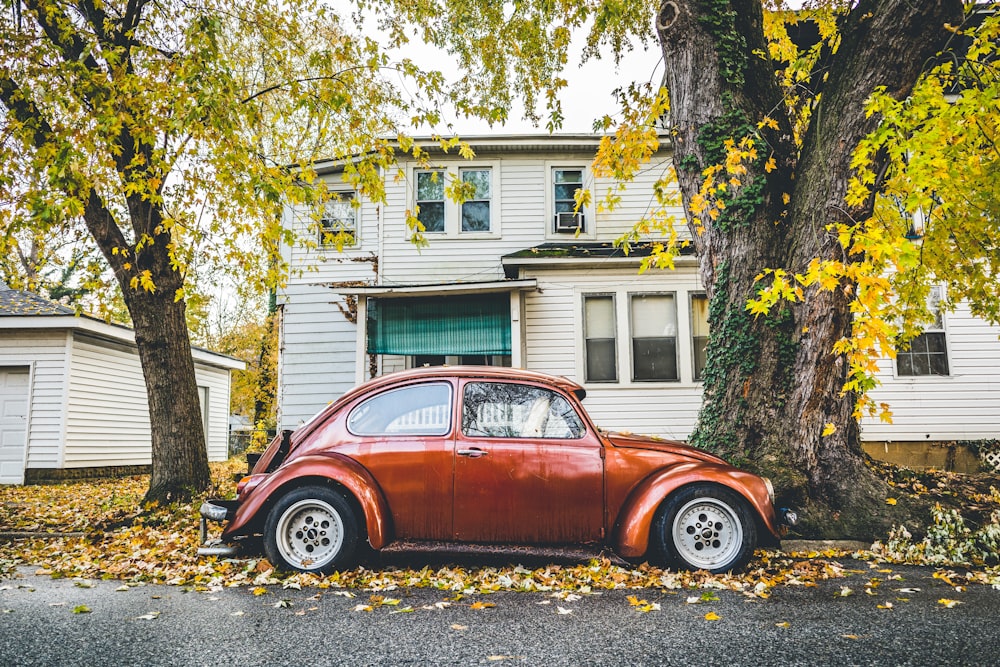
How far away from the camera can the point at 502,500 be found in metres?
5.45

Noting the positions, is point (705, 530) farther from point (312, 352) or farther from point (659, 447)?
point (312, 352)

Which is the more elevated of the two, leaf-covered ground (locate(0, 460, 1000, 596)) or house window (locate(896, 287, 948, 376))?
house window (locate(896, 287, 948, 376))

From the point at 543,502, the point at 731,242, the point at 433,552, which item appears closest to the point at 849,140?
the point at 731,242

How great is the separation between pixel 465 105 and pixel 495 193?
6224 millimetres

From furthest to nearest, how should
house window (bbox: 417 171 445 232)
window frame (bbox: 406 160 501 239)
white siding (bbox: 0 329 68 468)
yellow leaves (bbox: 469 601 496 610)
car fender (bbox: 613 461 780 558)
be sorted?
house window (bbox: 417 171 445 232)
window frame (bbox: 406 160 501 239)
white siding (bbox: 0 329 68 468)
car fender (bbox: 613 461 780 558)
yellow leaves (bbox: 469 601 496 610)

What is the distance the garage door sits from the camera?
14.9 m

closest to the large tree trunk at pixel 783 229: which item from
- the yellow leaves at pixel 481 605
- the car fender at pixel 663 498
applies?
the car fender at pixel 663 498

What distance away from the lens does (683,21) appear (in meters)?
7.55

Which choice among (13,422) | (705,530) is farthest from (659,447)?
(13,422)

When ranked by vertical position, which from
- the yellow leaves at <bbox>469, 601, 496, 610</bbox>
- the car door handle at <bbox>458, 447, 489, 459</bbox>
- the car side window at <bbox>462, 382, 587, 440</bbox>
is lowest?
the yellow leaves at <bbox>469, 601, 496, 610</bbox>

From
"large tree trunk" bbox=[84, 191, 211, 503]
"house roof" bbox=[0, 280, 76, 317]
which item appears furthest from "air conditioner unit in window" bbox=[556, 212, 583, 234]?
"house roof" bbox=[0, 280, 76, 317]

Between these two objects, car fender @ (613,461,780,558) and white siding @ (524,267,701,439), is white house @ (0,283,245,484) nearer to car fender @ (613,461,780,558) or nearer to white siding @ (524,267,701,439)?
white siding @ (524,267,701,439)

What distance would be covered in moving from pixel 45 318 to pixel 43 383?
1.58 m

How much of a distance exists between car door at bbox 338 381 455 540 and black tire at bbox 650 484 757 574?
1.83 metres
